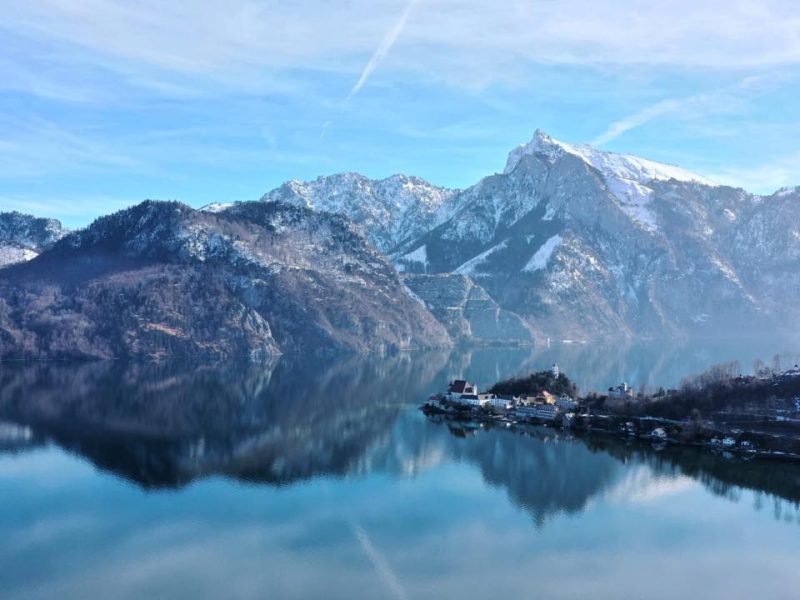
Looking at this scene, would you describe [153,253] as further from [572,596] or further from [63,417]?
[572,596]

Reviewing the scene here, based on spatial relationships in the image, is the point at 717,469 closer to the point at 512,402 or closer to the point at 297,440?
the point at 512,402

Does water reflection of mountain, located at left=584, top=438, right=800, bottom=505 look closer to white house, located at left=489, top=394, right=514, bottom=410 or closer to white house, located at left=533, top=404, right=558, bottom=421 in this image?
white house, located at left=533, top=404, right=558, bottom=421

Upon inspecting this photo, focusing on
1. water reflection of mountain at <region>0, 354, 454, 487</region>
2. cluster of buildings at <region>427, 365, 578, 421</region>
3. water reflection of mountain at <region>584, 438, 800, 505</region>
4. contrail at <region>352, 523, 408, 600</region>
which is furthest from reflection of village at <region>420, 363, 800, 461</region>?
contrail at <region>352, 523, 408, 600</region>

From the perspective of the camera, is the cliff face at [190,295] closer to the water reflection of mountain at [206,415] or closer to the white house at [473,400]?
the water reflection of mountain at [206,415]

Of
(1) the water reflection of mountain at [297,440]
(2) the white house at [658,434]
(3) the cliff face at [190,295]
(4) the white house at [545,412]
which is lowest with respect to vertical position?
(1) the water reflection of mountain at [297,440]

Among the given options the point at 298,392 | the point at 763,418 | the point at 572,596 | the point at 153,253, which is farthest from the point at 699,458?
the point at 153,253

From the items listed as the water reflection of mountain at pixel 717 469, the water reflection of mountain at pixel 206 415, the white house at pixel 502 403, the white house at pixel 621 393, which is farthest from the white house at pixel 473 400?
the water reflection of mountain at pixel 717 469

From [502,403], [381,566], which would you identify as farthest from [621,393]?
[381,566]
